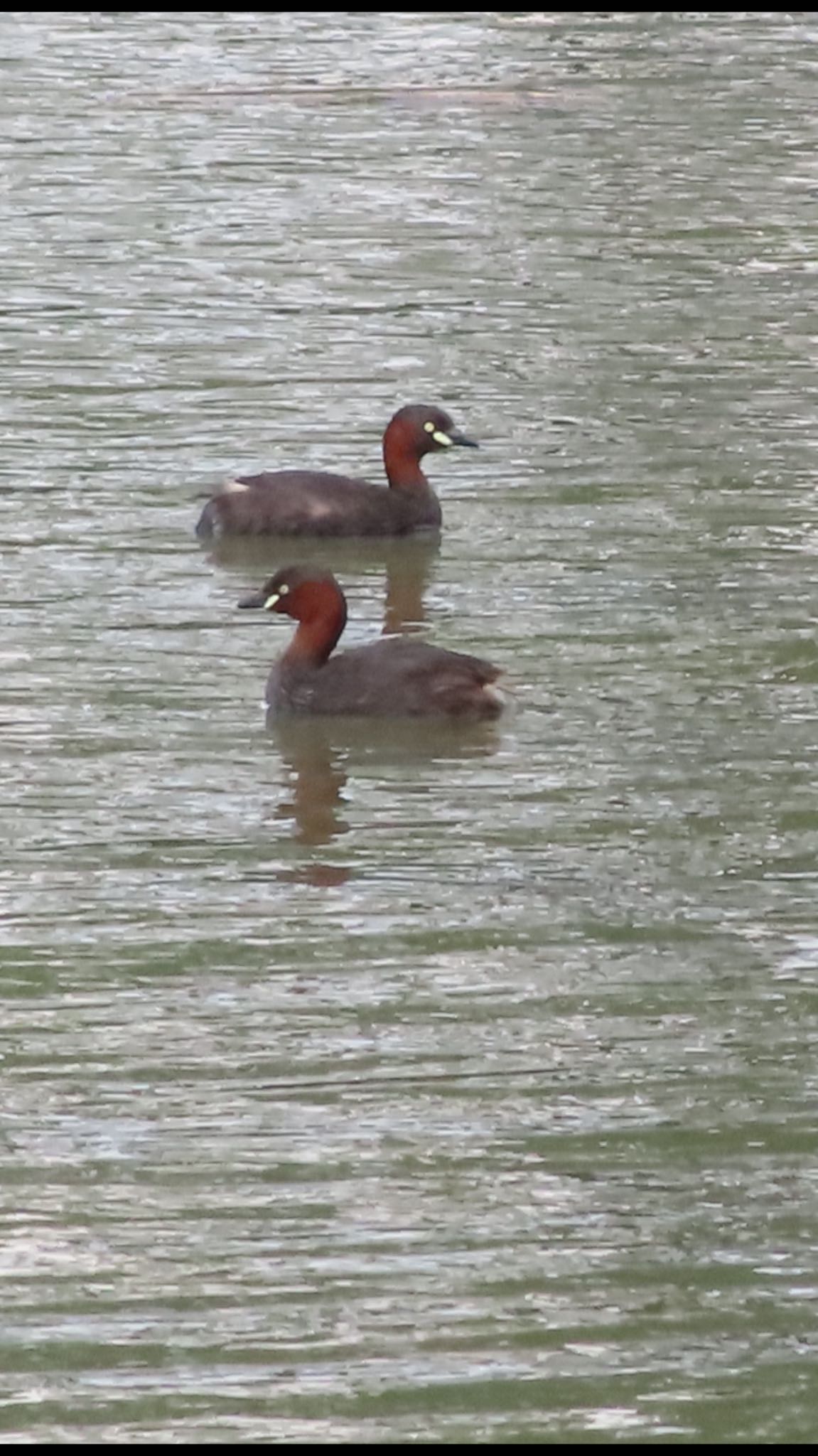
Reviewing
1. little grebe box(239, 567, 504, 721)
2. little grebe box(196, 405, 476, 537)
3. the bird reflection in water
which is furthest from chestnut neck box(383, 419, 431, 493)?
little grebe box(239, 567, 504, 721)

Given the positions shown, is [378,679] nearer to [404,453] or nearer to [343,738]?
[343,738]

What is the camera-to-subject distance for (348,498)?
1324 cm

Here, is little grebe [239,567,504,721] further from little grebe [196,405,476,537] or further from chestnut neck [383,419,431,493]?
chestnut neck [383,419,431,493]

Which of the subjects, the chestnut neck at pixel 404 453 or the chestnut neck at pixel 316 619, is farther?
the chestnut neck at pixel 404 453

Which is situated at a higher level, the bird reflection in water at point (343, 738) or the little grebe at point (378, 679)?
the little grebe at point (378, 679)

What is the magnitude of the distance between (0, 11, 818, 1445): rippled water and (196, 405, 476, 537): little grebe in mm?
125

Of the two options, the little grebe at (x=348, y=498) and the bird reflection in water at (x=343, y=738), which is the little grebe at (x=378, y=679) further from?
the little grebe at (x=348, y=498)

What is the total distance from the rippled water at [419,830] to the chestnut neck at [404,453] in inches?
12.5

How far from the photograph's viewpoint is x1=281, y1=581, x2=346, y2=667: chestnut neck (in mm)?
11016

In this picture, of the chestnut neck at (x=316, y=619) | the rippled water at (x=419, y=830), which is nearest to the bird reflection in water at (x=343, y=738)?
the rippled water at (x=419, y=830)

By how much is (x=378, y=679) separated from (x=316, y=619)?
0.40 m

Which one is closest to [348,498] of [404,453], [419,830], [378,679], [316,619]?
[404,453]

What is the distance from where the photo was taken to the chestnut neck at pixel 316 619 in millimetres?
11016

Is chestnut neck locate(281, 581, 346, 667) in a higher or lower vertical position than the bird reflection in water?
higher
